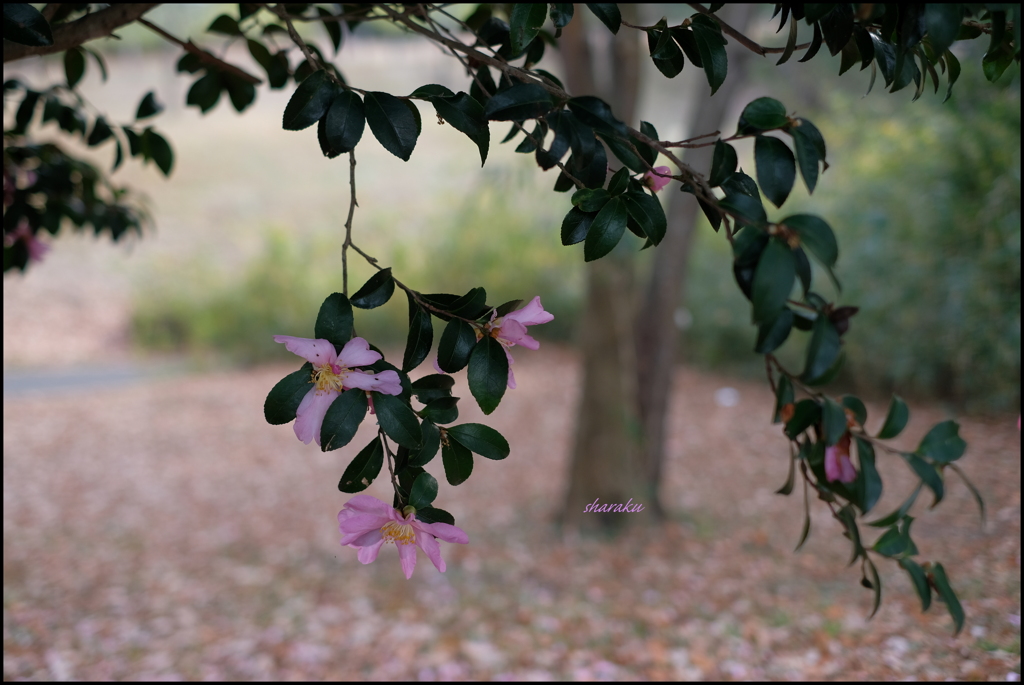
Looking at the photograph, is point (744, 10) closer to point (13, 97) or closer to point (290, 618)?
point (13, 97)

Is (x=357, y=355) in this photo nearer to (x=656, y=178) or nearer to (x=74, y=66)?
(x=656, y=178)

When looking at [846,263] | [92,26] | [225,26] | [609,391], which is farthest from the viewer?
[846,263]

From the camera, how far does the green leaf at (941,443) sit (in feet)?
1.88

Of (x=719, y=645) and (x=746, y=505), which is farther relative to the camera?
(x=746, y=505)

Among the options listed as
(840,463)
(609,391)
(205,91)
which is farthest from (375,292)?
(609,391)

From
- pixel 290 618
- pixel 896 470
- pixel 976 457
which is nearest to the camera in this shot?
pixel 976 457

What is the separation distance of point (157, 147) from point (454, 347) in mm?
737

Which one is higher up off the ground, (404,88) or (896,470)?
(404,88)

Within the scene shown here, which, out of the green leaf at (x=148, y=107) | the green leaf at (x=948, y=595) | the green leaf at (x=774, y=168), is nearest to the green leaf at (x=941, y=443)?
the green leaf at (x=948, y=595)

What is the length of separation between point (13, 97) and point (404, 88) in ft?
26.4

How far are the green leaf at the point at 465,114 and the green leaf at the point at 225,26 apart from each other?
1.94 feet

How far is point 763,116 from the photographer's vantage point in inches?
19.5

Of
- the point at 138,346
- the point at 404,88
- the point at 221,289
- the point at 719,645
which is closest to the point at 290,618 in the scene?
the point at 719,645

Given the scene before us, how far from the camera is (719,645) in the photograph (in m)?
1.38
